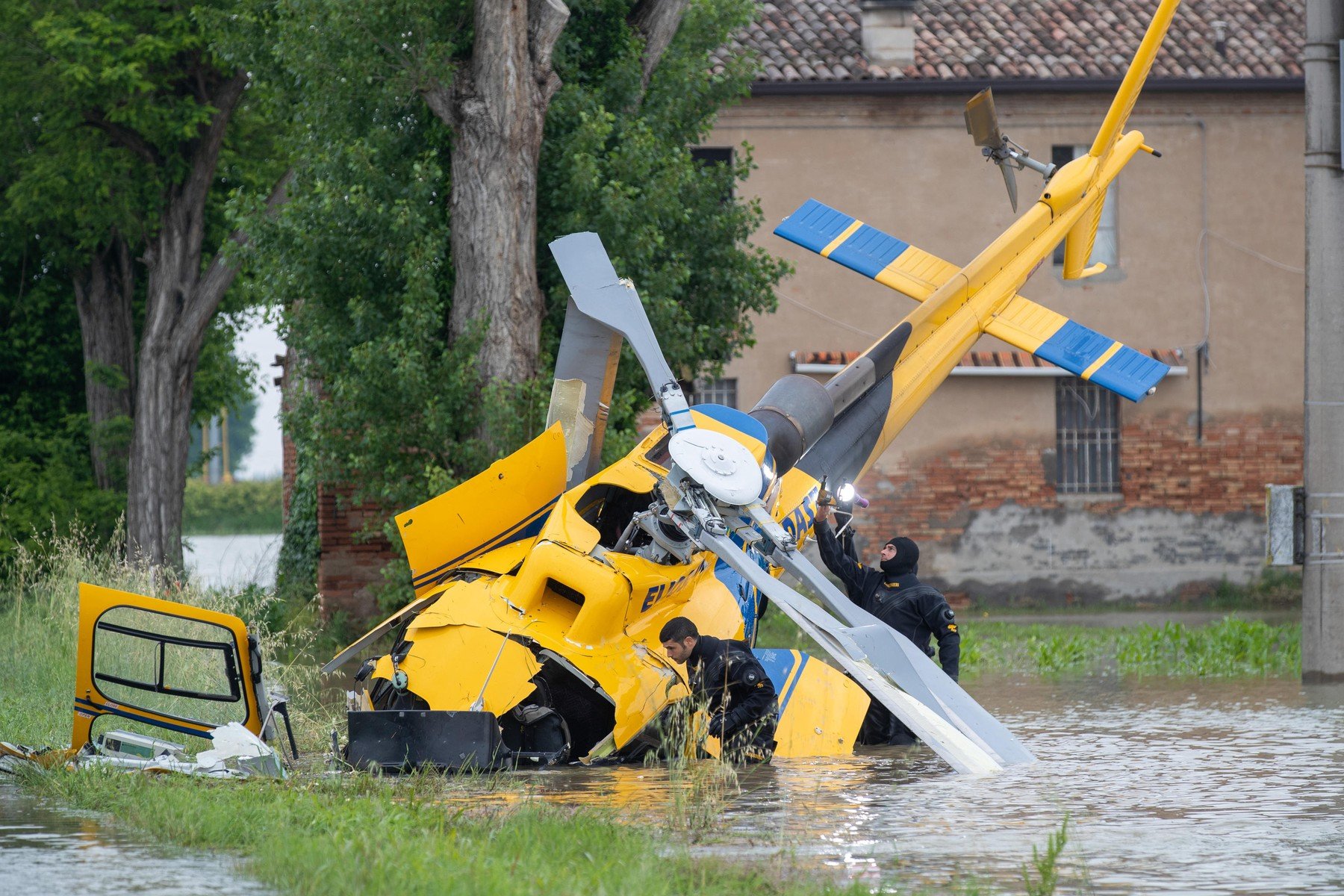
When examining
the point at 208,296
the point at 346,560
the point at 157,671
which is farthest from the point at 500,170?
the point at 208,296

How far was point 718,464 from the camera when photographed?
9.57m

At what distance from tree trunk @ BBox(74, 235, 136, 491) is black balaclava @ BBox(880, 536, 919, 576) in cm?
1533

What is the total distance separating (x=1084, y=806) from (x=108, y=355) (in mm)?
19152

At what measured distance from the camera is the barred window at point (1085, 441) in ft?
80.6

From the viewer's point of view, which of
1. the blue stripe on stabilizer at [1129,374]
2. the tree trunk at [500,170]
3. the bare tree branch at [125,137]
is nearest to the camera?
the blue stripe on stabilizer at [1129,374]

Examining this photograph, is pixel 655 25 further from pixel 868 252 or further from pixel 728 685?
pixel 728 685

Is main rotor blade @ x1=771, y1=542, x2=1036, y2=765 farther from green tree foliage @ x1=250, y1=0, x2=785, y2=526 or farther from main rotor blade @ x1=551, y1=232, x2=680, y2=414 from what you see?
green tree foliage @ x1=250, y1=0, x2=785, y2=526

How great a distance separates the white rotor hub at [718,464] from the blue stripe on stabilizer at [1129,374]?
4.35 meters

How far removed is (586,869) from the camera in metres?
6.10

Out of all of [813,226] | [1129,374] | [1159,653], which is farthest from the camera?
[1159,653]

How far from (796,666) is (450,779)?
2575 mm

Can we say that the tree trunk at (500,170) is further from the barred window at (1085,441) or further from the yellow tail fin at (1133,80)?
the barred window at (1085,441)

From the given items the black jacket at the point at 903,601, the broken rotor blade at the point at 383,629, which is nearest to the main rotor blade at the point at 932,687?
the black jacket at the point at 903,601

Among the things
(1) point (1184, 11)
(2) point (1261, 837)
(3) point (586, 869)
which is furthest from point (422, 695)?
(1) point (1184, 11)
